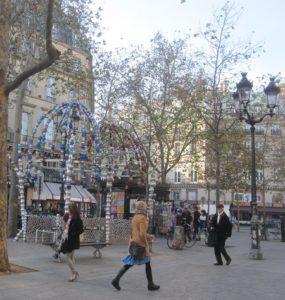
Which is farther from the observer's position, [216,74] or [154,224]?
[154,224]

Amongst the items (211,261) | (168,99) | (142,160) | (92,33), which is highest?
(92,33)

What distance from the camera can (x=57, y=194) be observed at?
1425 inches

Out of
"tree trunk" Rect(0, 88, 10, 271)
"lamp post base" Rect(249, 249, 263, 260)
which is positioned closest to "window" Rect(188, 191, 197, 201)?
"lamp post base" Rect(249, 249, 263, 260)

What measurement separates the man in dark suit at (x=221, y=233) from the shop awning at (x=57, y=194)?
22.1 m

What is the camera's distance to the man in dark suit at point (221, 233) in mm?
13430

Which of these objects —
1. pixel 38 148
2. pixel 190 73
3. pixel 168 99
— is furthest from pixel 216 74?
pixel 38 148

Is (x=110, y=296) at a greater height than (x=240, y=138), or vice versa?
(x=240, y=138)

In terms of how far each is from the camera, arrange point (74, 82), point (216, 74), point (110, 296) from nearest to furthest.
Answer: point (110, 296) < point (216, 74) < point (74, 82)

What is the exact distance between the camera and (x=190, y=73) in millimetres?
25781

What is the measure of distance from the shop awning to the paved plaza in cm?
2009

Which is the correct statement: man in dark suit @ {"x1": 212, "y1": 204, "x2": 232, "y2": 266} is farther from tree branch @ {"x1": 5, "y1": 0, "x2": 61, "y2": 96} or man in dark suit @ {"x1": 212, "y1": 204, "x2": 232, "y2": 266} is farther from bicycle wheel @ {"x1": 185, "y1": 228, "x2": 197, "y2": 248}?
tree branch @ {"x1": 5, "y1": 0, "x2": 61, "y2": 96}

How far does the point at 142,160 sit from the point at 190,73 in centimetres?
760

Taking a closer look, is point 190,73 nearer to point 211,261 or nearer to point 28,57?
point 28,57

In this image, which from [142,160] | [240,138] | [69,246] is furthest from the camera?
[240,138]
